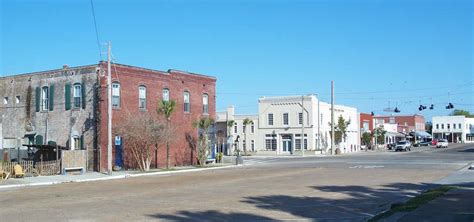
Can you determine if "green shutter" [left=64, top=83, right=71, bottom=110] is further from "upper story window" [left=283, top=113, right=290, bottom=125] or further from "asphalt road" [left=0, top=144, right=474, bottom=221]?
"upper story window" [left=283, top=113, right=290, bottom=125]

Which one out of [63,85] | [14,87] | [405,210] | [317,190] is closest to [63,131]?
[63,85]

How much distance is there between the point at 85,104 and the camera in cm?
3788

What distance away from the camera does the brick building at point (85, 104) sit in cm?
3731

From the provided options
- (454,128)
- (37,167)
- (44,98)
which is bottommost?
(37,167)

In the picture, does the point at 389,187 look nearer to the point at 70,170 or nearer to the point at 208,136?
the point at 70,170

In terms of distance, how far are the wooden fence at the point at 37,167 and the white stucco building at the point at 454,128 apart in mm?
138332

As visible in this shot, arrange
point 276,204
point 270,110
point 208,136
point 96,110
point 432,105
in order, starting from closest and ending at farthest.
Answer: point 276,204 < point 96,110 < point 208,136 < point 432,105 < point 270,110

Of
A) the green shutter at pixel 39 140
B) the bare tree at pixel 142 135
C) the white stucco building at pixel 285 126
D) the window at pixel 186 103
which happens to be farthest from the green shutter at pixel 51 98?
the white stucco building at pixel 285 126

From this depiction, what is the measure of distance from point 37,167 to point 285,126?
48555 millimetres

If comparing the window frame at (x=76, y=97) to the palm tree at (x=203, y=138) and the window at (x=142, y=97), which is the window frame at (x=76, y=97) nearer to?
the window at (x=142, y=97)

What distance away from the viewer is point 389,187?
23.0 metres

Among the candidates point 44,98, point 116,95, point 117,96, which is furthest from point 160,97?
point 44,98

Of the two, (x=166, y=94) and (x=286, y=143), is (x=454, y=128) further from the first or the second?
(x=166, y=94)

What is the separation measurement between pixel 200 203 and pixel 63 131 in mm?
24004
